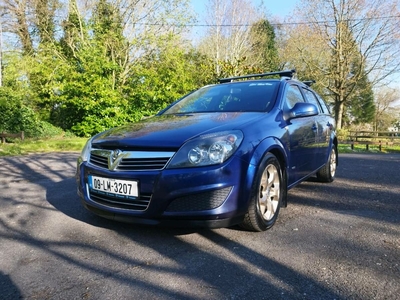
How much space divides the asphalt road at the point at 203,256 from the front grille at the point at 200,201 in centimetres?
33

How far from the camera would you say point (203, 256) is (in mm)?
2400

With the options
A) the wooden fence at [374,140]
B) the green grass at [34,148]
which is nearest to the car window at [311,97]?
the green grass at [34,148]

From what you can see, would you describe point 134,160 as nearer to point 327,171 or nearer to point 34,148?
point 327,171

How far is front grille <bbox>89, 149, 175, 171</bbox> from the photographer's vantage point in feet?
8.27

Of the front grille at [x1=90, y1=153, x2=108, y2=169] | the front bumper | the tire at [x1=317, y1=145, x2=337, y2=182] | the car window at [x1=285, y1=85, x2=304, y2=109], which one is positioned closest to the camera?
the front bumper

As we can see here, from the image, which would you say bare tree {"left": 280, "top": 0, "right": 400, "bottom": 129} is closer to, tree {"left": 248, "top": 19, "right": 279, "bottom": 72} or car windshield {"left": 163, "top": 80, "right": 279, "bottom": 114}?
tree {"left": 248, "top": 19, "right": 279, "bottom": 72}

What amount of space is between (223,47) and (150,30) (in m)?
8.38

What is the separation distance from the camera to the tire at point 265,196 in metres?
2.68

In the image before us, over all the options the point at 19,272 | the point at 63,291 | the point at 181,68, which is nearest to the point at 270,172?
the point at 63,291

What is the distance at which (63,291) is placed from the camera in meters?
1.94

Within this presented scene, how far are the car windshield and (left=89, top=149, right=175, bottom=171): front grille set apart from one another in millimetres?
1221

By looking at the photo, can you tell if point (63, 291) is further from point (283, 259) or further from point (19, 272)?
point (283, 259)

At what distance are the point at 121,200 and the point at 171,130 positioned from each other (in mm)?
722

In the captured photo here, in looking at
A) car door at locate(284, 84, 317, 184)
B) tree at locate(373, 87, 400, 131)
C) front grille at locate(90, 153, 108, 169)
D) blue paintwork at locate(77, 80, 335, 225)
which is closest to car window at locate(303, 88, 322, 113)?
car door at locate(284, 84, 317, 184)
